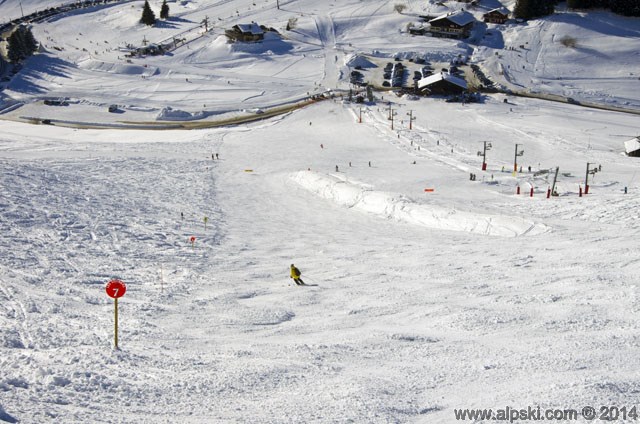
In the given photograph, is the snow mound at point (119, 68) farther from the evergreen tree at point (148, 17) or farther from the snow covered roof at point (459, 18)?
the snow covered roof at point (459, 18)

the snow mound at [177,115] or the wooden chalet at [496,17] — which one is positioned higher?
the wooden chalet at [496,17]

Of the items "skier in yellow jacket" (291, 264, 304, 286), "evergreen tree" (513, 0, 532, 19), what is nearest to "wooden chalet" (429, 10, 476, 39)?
"evergreen tree" (513, 0, 532, 19)

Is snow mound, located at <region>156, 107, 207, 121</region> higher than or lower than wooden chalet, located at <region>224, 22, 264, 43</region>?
lower

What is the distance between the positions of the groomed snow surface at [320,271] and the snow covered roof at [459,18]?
1353 inches

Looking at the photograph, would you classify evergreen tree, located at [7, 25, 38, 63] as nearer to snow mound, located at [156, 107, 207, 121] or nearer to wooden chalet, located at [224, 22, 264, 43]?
wooden chalet, located at [224, 22, 264, 43]

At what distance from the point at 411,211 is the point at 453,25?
68.9 meters

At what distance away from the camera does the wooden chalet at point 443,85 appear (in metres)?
67.9

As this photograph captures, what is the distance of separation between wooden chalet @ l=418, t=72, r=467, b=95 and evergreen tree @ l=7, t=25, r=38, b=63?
5677cm

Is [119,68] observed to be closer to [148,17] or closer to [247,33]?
[247,33]

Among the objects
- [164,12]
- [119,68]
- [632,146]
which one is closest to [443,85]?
[632,146]

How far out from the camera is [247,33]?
86.1m

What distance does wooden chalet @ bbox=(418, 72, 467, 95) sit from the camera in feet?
223

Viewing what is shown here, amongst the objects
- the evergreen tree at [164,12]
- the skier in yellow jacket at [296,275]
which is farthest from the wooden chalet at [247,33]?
the skier in yellow jacket at [296,275]

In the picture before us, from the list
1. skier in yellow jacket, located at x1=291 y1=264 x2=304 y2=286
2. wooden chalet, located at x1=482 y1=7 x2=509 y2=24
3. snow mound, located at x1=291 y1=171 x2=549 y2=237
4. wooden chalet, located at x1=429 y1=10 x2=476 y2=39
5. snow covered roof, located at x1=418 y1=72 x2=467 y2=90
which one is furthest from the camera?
wooden chalet, located at x1=482 y1=7 x2=509 y2=24
